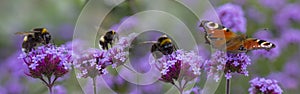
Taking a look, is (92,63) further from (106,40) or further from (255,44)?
(255,44)

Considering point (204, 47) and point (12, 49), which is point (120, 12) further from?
point (12, 49)

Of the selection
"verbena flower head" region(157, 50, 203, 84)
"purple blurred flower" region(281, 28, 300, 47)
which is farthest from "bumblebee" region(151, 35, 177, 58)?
"purple blurred flower" region(281, 28, 300, 47)

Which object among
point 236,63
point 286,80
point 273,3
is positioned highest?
point 273,3

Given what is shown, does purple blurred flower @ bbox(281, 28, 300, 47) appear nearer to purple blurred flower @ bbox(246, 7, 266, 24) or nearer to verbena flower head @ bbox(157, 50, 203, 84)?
purple blurred flower @ bbox(246, 7, 266, 24)

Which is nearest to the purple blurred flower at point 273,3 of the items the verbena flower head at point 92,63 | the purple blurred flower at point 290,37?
the purple blurred flower at point 290,37

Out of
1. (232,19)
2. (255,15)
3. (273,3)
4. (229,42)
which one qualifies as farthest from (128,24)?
(273,3)

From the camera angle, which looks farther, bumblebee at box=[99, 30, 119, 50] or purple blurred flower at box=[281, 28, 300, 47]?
purple blurred flower at box=[281, 28, 300, 47]
